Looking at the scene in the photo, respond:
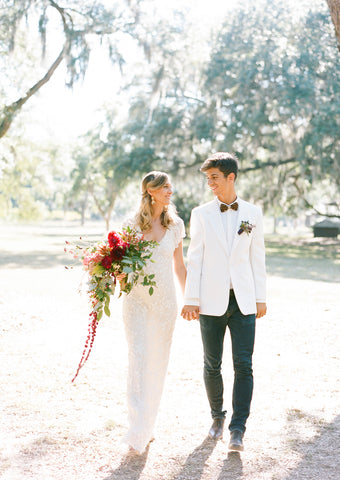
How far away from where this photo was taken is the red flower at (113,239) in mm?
3299

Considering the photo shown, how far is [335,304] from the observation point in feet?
30.1

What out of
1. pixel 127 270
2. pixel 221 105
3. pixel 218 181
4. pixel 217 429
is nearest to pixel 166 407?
pixel 217 429

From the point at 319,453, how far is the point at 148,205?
1.92 m

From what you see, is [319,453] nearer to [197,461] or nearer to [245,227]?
[197,461]

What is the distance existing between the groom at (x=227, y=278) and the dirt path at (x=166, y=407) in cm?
36

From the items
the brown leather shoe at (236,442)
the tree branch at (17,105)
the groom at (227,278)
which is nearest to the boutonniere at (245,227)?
the groom at (227,278)

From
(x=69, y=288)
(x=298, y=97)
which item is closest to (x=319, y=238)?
(x=298, y=97)

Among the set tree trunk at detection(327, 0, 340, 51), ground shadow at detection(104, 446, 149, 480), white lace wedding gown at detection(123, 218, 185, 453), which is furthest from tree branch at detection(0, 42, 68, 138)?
ground shadow at detection(104, 446, 149, 480)

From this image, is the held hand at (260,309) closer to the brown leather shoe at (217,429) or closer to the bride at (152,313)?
the bride at (152,313)

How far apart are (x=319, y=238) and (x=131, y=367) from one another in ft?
104

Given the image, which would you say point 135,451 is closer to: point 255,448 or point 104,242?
point 255,448

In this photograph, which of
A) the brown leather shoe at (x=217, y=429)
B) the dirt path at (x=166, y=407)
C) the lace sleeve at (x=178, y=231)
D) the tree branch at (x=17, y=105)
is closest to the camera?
the dirt path at (x=166, y=407)

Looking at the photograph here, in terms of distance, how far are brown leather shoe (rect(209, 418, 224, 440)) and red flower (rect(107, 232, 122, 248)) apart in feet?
4.48

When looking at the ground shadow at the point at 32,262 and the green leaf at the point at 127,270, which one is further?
the ground shadow at the point at 32,262
